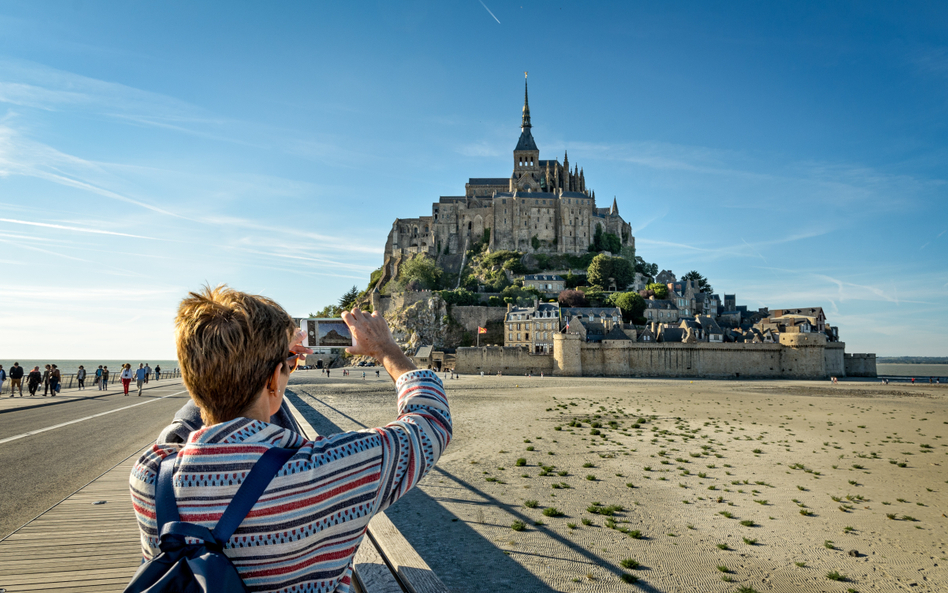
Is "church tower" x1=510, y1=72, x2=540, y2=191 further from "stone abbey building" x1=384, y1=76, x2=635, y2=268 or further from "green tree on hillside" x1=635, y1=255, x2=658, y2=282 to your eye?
"green tree on hillside" x1=635, y1=255, x2=658, y2=282

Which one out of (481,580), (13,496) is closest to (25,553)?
(13,496)

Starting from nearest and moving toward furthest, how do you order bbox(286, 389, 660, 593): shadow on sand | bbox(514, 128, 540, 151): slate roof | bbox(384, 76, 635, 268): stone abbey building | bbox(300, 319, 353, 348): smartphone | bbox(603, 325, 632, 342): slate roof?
bbox(300, 319, 353, 348): smartphone, bbox(286, 389, 660, 593): shadow on sand, bbox(603, 325, 632, 342): slate roof, bbox(384, 76, 635, 268): stone abbey building, bbox(514, 128, 540, 151): slate roof

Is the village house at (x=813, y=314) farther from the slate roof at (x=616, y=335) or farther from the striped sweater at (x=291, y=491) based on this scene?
Answer: the striped sweater at (x=291, y=491)

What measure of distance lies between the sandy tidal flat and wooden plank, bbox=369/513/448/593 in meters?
1.77

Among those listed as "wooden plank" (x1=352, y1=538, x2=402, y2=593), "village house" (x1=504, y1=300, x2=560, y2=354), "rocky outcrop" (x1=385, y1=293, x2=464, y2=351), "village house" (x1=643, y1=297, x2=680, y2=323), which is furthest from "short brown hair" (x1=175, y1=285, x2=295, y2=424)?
"village house" (x1=643, y1=297, x2=680, y2=323)

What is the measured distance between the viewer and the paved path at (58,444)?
6340 mm

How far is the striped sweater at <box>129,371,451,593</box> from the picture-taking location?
1.39 meters

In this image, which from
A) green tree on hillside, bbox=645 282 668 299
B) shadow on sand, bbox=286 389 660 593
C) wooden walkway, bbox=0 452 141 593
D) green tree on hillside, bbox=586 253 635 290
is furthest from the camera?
green tree on hillside, bbox=586 253 635 290

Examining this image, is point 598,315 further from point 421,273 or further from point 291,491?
point 291,491

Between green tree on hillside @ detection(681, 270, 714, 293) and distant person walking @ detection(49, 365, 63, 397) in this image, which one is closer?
distant person walking @ detection(49, 365, 63, 397)

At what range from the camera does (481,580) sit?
560 cm

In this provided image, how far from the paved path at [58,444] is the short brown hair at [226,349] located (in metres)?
5.15

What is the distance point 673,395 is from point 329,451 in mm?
30241

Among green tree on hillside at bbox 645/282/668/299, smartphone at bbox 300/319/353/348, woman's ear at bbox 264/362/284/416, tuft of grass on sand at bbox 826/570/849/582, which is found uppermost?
green tree on hillside at bbox 645/282/668/299
